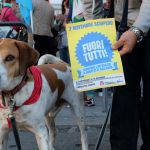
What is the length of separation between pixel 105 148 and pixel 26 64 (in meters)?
1.97

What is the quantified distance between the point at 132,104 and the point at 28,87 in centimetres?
89

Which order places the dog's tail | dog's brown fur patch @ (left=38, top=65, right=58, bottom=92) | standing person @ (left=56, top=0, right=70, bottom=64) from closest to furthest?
dog's brown fur patch @ (left=38, top=65, right=58, bottom=92) → the dog's tail → standing person @ (left=56, top=0, right=70, bottom=64)

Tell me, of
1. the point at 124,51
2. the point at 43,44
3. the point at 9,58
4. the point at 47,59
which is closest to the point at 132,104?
the point at 124,51

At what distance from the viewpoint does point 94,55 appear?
3.58 metres

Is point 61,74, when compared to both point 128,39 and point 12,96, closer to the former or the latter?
point 12,96

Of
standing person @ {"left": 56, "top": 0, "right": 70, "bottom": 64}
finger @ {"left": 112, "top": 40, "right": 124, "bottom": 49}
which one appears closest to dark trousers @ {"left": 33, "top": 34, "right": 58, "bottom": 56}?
standing person @ {"left": 56, "top": 0, "right": 70, "bottom": 64}

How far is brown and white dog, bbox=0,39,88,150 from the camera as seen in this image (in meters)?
3.80

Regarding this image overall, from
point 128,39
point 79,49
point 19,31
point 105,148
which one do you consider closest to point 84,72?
point 79,49

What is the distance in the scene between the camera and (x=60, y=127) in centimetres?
644

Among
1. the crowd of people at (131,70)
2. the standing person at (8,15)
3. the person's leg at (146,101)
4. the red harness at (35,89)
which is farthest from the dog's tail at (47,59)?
the standing person at (8,15)

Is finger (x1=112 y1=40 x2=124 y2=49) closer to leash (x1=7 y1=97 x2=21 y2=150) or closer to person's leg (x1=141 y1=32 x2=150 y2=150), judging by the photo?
person's leg (x1=141 y1=32 x2=150 y2=150)

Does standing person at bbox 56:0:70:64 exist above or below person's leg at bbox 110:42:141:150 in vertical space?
below

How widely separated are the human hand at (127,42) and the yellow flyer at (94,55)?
74 millimetres

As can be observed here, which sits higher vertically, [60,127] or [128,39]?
[128,39]
